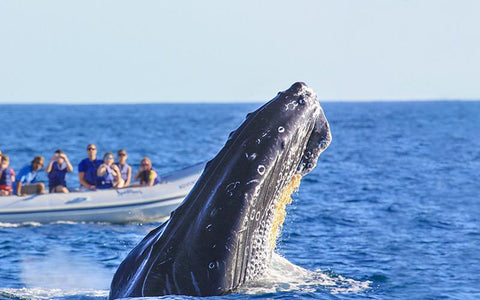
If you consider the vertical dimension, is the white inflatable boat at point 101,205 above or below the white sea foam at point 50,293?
above

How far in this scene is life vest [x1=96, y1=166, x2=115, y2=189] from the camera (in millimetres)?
23344

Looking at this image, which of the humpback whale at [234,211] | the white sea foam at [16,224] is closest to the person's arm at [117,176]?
the white sea foam at [16,224]

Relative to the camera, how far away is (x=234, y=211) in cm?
795

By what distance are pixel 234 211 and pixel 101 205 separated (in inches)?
581

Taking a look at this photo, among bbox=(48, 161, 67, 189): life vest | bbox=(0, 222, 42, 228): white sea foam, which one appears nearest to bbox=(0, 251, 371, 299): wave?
bbox=(0, 222, 42, 228): white sea foam

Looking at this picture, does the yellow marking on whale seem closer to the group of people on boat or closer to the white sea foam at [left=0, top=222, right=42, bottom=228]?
the white sea foam at [left=0, top=222, right=42, bottom=228]

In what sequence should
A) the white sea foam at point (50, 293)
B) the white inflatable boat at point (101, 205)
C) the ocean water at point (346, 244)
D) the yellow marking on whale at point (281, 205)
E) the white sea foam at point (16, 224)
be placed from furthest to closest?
the white inflatable boat at point (101, 205)
the white sea foam at point (16, 224)
the ocean water at point (346, 244)
the white sea foam at point (50, 293)
the yellow marking on whale at point (281, 205)

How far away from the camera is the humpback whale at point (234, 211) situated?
7.94m

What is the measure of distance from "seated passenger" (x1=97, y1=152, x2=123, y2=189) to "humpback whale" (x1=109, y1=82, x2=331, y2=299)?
15.0 metres

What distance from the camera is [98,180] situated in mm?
23406

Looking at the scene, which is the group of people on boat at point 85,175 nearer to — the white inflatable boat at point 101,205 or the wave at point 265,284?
the white inflatable boat at point 101,205

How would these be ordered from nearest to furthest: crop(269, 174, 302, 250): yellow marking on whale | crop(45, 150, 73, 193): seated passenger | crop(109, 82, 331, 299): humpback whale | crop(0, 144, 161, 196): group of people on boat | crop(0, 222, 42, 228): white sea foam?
1. crop(109, 82, 331, 299): humpback whale
2. crop(269, 174, 302, 250): yellow marking on whale
3. crop(0, 222, 42, 228): white sea foam
4. crop(0, 144, 161, 196): group of people on boat
5. crop(45, 150, 73, 193): seated passenger

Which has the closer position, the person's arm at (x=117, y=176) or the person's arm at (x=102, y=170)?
the person's arm at (x=102, y=170)

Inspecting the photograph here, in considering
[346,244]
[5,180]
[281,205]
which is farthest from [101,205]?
[281,205]
